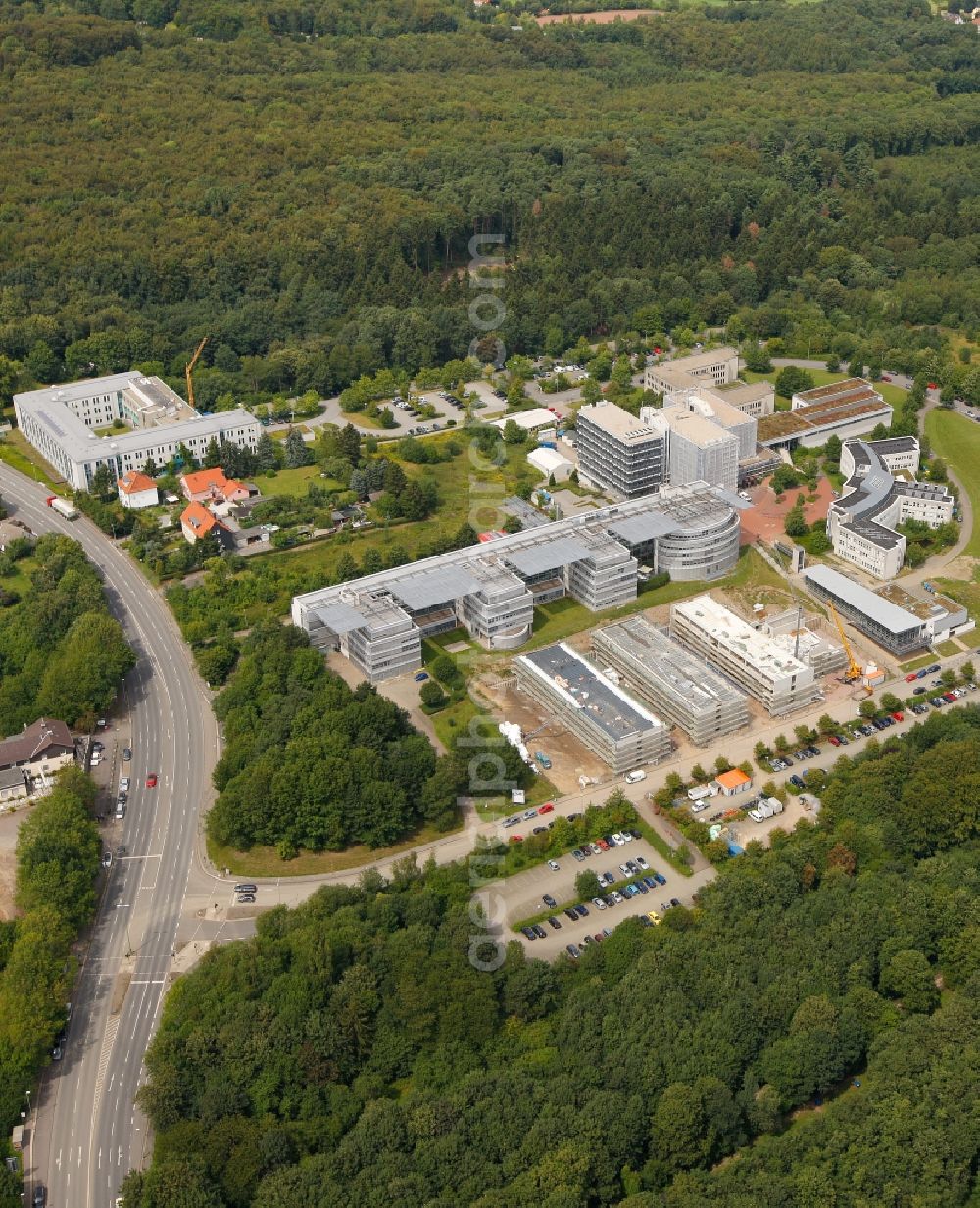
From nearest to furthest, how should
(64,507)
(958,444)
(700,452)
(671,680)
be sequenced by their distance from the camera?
(671,680) < (700,452) < (64,507) < (958,444)

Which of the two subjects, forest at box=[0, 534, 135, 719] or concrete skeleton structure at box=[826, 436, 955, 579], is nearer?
forest at box=[0, 534, 135, 719]

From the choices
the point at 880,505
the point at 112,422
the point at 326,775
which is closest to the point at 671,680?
the point at 326,775

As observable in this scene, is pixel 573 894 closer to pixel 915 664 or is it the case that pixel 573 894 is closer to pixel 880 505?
pixel 915 664

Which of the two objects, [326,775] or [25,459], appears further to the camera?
[25,459]

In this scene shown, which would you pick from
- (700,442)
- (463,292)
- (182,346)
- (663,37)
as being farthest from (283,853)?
(663,37)

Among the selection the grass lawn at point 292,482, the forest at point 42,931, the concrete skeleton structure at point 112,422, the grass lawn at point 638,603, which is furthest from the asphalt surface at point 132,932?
the grass lawn at point 638,603

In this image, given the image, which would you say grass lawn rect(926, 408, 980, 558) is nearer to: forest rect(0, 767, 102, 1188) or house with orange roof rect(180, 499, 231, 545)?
house with orange roof rect(180, 499, 231, 545)

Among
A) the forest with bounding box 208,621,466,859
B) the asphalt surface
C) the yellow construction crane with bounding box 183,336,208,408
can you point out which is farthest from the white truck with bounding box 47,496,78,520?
the forest with bounding box 208,621,466,859
